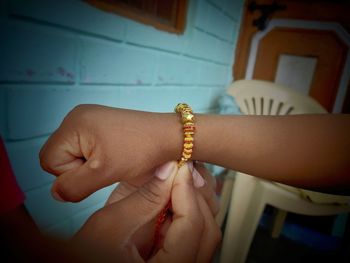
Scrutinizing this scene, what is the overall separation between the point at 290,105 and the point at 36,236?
3.80ft

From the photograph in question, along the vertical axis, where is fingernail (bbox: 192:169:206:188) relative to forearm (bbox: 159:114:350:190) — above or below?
below

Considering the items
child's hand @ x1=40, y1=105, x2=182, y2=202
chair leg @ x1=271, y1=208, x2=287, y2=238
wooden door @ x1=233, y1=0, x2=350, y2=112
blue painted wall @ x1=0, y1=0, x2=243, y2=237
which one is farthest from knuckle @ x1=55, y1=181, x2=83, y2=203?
wooden door @ x1=233, y1=0, x2=350, y2=112

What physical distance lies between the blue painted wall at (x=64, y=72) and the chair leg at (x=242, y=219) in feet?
1.71

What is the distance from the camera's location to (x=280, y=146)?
49 cm

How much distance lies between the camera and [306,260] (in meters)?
1.36

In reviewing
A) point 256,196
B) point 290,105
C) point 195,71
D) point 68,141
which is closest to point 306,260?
point 256,196

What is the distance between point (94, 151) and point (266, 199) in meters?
0.94

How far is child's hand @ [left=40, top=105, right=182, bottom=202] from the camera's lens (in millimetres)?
393

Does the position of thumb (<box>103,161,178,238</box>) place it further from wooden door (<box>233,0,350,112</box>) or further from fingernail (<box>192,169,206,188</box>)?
wooden door (<box>233,0,350,112</box>)

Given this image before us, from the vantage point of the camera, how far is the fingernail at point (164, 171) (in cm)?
46

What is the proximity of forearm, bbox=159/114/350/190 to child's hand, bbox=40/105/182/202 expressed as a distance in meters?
0.07

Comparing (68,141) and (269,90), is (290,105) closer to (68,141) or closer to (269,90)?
(269,90)

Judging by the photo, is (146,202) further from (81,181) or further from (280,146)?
(280,146)

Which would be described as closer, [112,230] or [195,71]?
[112,230]
